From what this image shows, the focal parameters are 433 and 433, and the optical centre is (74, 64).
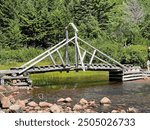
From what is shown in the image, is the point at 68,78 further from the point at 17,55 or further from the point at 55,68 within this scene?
the point at 17,55

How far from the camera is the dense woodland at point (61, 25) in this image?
66.6 metres

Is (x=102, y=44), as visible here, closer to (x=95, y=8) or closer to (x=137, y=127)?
(x=95, y=8)

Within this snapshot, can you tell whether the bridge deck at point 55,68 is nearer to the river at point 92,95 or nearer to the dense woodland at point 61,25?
the river at point 92,95

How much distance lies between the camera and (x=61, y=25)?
225 ft

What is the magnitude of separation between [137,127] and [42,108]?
1386 cm

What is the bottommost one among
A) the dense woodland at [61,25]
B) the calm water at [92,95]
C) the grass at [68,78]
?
the grass at [68,78]

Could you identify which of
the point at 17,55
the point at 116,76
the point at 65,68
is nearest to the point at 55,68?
the point at 65,68

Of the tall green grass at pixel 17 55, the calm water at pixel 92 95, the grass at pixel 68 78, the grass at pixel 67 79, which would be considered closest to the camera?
the calm water at pixel 92 95

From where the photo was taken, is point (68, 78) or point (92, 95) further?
point (68, 78)

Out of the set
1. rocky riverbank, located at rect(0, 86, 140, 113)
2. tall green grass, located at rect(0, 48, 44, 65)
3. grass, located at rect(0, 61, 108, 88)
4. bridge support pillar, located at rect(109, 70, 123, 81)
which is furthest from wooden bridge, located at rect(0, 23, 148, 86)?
tall green grass, located at rect(0, 48, 44, 65)

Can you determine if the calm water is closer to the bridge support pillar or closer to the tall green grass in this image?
the bridge support pillar

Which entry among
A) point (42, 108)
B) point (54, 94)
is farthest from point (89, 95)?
point (42, 108)

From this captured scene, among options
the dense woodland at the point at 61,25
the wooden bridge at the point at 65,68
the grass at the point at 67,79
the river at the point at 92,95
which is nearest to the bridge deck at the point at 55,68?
the wooden bridge at the point at 65,68

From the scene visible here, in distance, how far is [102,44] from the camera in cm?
6331
